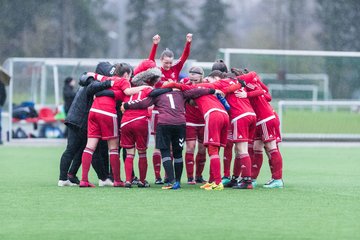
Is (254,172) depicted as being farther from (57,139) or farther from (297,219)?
(57,139)

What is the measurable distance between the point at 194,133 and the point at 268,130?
1.09m

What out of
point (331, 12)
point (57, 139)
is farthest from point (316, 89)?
point (331, 12)

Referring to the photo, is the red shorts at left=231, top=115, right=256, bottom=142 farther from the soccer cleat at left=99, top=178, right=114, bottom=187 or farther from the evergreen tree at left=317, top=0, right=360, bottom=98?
the evergreen tree at left=317, top=0, right=360, bottom=98

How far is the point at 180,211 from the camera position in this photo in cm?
1018

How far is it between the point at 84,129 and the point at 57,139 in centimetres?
1329

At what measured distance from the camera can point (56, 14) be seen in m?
44.5

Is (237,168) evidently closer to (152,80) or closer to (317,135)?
(152,80)

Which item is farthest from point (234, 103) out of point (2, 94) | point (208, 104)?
point (2, 94)

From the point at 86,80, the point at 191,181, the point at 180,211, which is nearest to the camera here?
the point at 180,211

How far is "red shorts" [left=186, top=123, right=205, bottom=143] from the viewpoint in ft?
44.9

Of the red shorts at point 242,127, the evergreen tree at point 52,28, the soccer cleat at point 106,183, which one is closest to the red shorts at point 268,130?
the red shorts at point 242,127

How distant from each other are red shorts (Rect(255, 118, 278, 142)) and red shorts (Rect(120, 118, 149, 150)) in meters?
1.43

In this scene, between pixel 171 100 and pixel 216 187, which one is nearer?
pixel 216 187

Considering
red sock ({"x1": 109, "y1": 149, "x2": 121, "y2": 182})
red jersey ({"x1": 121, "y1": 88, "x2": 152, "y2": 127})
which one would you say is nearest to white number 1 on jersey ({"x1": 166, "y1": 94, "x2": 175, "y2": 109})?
red jersey ({"x1": 121, "y1": 88, "x2": 152, "y2": 127})
